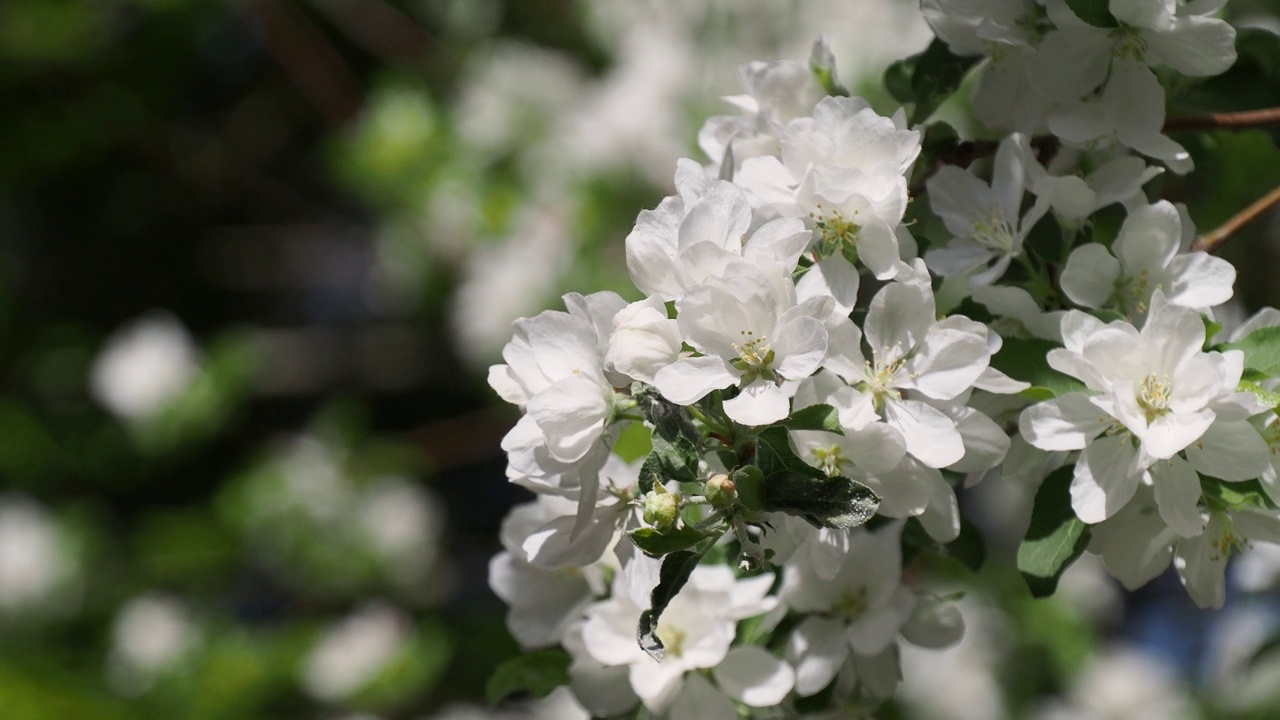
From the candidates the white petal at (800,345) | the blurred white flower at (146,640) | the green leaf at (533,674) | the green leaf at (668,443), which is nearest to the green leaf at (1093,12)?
the white petal at (800,345)

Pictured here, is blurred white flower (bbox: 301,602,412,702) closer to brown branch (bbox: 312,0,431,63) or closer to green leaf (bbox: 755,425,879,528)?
brown branch (bbox: 312,0,431,63)

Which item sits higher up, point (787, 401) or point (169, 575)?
point (787, 401)

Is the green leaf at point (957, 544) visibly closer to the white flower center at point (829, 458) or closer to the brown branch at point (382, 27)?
the white flower center at point (829, 458)

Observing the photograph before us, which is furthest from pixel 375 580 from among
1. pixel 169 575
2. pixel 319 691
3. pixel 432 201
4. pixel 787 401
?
pixel 787 401

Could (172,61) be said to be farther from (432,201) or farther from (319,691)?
(319,691)

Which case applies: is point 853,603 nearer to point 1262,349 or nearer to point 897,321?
point 897,321

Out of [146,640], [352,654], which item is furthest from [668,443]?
[146,640]

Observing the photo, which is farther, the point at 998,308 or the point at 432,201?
the point at 432,201
